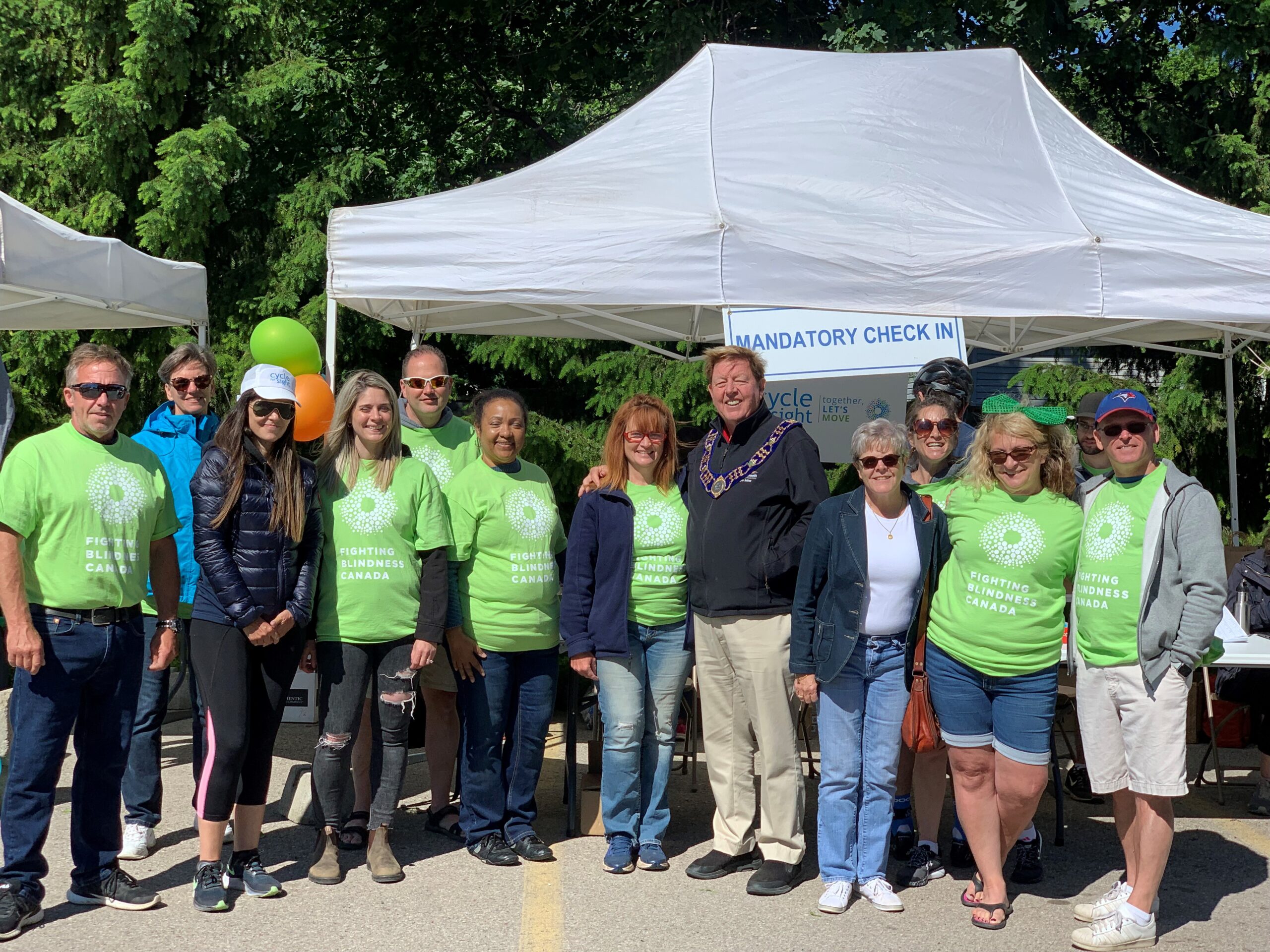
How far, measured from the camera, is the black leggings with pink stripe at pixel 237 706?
407 centimetres

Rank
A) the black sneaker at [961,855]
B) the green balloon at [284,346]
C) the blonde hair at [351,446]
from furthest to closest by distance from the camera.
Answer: the green balloon at [284,346]
the black sneaker at [961,855]
the blonde hair at [351,446]

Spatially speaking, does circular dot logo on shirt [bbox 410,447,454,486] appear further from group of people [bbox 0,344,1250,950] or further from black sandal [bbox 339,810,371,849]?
black sandal [bbox 339,810,371,849]

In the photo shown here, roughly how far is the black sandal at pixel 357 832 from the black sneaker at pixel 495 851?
1.33ft

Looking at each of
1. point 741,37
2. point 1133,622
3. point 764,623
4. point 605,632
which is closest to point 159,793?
point 605,632

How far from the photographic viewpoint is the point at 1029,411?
14.0 ft

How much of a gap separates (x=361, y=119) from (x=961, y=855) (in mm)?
9972

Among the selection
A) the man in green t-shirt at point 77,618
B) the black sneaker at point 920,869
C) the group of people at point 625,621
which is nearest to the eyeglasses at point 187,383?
the group of people at point 625,621

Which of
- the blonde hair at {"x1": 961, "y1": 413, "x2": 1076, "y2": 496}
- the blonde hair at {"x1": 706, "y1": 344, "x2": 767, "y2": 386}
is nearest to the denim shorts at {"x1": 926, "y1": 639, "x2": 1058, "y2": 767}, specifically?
the blonde hair at {"x1": 961, "y1": 413, "x2": 1076, "y2": 496}

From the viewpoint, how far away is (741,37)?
1173 centimetres

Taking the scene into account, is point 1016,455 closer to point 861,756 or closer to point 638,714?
point 861,756

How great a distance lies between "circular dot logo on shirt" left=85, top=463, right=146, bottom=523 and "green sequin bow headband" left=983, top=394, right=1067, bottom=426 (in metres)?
2.92

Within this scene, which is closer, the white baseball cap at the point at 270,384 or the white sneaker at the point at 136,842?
the white baseball cap at the point at 270,384

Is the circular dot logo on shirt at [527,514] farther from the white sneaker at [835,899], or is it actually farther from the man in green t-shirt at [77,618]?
the white sneaker at [835,899]

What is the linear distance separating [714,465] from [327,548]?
1420 mm
